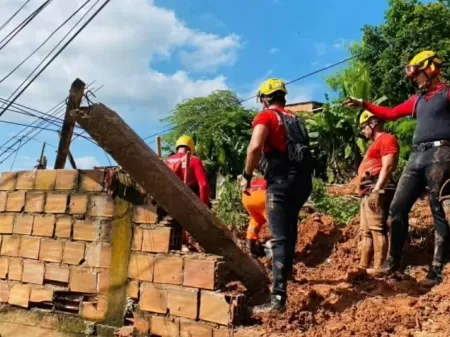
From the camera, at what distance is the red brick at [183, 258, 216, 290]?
4.24 metres

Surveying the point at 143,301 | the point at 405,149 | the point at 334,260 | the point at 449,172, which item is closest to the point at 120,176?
the point at 143,301

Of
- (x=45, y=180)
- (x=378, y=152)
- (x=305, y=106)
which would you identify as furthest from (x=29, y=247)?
(x=305, y=106)

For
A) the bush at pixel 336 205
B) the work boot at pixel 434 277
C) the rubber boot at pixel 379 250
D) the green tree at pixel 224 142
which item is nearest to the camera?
the work boot at pixel 434 277

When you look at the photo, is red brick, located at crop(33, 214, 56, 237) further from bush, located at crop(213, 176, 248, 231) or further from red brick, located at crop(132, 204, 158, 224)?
bush, located at crop(213, 176, 248, 231)

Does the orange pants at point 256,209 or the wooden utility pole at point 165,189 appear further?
the orange pants at point 256,209

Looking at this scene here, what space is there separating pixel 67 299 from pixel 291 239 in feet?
7.27

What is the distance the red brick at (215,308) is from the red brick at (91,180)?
1527 mm

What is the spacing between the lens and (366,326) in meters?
3.71

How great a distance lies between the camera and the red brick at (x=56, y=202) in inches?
208

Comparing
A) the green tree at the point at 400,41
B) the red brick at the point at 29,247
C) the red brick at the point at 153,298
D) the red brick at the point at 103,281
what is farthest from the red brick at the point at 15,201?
the green tree at the point at 400,41

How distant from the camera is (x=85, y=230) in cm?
511

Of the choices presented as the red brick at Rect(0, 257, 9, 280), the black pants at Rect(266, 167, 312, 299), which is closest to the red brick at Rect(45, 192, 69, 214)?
the red brick at Rect(0, 257, 9, 280)

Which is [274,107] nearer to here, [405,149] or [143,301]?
[143,301]

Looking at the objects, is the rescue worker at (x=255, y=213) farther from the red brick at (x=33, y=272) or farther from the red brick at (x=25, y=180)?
the red brick at (x=25, y=180)
